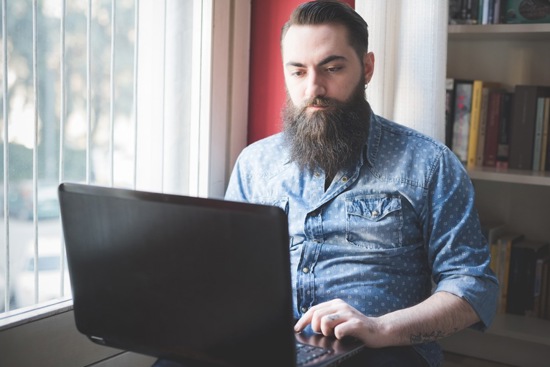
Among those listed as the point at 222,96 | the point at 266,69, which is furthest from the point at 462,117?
the point at 222,96

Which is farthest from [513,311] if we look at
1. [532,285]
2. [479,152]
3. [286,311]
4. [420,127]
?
[286,311]

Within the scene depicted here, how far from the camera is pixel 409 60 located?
1.88 meters

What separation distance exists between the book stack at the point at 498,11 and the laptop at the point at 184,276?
1.33 m

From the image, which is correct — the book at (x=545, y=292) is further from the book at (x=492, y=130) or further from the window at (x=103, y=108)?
the window at (x=103, y=108)

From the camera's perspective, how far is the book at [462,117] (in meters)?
2.16

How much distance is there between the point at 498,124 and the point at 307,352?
1.30m

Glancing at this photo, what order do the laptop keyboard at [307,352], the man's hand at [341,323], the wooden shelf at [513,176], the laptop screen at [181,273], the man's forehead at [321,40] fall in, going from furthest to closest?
the wooden shelf at [513,176]
the man's forehead at [321,40]
the man's hand at [341,323]
the laptop keyboard at [307,352]
the laptop screen at [181,273]

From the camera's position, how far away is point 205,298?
3.19 feet

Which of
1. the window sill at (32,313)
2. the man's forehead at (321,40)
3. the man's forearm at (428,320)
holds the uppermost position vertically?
the man's forehead at (321,40)

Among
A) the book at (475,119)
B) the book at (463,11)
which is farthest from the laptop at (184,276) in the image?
the book at (463,11)

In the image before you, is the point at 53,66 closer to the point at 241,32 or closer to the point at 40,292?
the point at 40,292

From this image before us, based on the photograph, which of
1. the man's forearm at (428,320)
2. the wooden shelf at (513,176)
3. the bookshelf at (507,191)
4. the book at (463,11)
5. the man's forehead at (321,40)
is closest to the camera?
the man's forearm at (428,320)

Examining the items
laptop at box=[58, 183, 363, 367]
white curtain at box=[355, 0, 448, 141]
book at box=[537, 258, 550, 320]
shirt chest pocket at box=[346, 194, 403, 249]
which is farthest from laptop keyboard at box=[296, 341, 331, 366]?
book at box=[537, 258, 550, 320]

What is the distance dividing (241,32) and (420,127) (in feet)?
1.98
